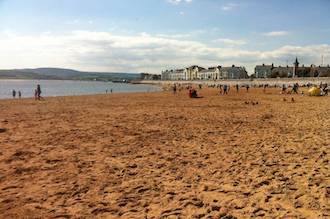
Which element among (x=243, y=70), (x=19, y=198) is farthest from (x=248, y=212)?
(x=243, y=70)

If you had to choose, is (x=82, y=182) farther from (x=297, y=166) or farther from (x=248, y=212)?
(x=297, y=166)

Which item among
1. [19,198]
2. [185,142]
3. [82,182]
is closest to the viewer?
[19,198]

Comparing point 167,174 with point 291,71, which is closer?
point 167,174

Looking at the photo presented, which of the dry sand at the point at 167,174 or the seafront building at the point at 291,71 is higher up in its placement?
the seafront building at the point at 291,71

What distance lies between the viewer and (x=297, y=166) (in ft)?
28.1

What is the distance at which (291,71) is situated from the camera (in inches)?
5832

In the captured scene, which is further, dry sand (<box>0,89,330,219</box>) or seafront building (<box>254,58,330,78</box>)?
seafront building (<box>254,58,330,78</box>)

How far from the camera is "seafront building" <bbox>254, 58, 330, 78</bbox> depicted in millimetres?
127919

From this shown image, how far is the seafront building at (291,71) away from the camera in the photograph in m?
128

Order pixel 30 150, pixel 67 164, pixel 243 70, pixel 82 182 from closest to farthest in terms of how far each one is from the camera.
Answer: pixel 82 182, pixel 67 164, pixel 30 150, pixel 243 70

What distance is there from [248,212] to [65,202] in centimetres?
313

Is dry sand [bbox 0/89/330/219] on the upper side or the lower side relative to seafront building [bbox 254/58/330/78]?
lower

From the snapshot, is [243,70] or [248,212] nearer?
[248,212]

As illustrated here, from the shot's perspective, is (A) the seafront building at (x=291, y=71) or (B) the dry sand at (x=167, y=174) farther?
(A) the seafront building at (x=291, y=71)
